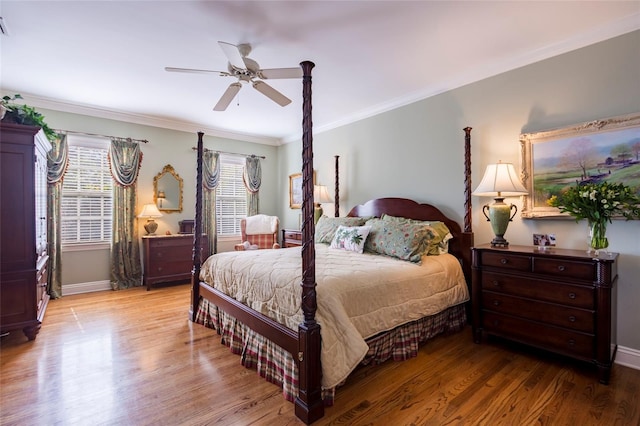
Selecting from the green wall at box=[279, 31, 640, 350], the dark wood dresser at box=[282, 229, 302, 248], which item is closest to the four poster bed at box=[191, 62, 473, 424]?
the green wall at box=[279, 31, 640, 350]

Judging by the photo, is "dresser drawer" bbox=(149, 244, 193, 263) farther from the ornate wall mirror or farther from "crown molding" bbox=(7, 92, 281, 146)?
"crown molding" bbox=(7, 92, 281, 146)

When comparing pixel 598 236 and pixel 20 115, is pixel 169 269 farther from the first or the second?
pixel 598 236

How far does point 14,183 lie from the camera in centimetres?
284

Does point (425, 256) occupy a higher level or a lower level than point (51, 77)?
lower

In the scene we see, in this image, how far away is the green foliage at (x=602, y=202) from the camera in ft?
7.18

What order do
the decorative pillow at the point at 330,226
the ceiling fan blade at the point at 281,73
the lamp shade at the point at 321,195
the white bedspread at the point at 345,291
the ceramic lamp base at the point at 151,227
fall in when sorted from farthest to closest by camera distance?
the ceramic lamp base at the point at 151,227, the lamp shade at the point at 321,195, the decorative pillow at the point at 330,226, the ceiling fan blade at the point at 281,73, the white bedspread at the point at 345,291

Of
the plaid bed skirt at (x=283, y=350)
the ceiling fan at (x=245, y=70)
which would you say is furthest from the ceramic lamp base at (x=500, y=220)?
the ceiling fan at (x=245, y=70)

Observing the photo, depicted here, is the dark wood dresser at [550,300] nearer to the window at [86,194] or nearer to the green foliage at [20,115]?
the green foliage at [20,115]

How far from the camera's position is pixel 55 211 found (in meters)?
4.23

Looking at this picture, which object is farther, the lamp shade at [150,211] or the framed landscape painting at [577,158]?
the lamp shade at [150,211]

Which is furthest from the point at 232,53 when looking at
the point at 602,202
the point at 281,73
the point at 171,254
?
the point at 171,254

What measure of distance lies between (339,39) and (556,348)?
3014 mm

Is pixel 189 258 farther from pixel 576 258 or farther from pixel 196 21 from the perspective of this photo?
pixel 576 258

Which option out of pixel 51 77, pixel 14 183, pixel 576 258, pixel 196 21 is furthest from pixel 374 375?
pixel 51 77
